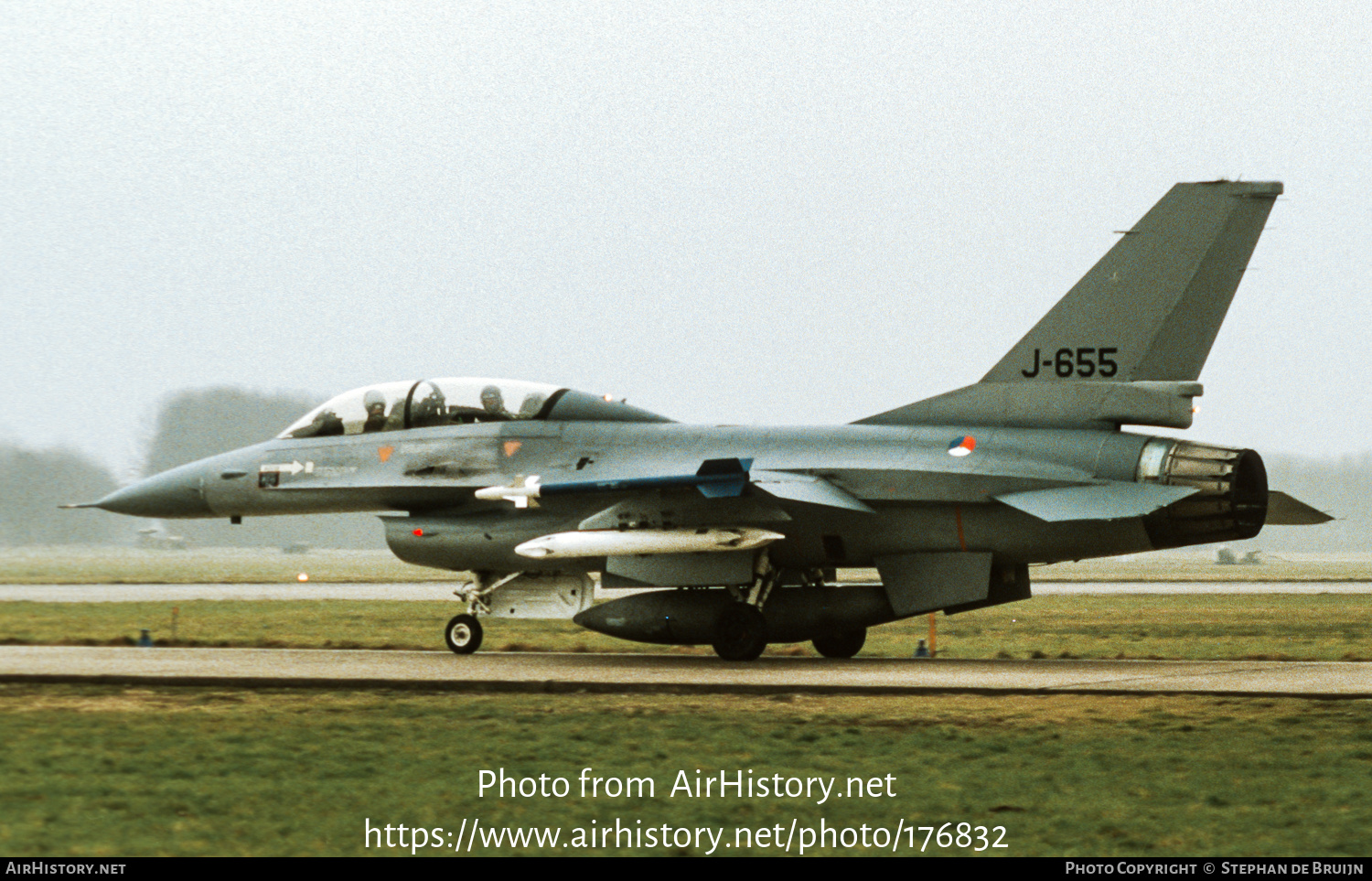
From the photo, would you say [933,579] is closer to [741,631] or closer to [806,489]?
[806,489]

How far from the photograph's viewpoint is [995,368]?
57.4 feet

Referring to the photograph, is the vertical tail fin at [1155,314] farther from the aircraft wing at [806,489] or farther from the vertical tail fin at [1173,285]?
the aircraft wing at [806,489]

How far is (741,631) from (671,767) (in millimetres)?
7997

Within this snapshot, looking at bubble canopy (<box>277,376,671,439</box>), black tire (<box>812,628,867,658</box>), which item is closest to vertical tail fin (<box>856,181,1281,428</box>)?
black tire (<box>812,628,867,658</box>)

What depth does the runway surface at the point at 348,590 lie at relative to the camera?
35688mm

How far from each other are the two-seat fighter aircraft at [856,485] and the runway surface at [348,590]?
1558 centimetres

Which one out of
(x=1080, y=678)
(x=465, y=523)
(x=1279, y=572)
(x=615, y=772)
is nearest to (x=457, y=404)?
(x=465, y=523)

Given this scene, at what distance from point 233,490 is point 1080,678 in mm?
11275

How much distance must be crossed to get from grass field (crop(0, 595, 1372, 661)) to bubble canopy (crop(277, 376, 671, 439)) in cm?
315

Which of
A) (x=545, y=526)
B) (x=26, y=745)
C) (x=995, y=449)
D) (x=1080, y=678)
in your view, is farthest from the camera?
(x=545, y=526)

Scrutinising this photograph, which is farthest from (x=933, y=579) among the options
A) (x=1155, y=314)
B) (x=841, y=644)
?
(x=1155, y=314)

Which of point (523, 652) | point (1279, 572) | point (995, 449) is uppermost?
point (995, 449)

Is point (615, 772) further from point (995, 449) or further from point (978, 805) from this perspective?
point (995, 449)

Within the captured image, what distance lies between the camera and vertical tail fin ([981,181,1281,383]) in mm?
16703
